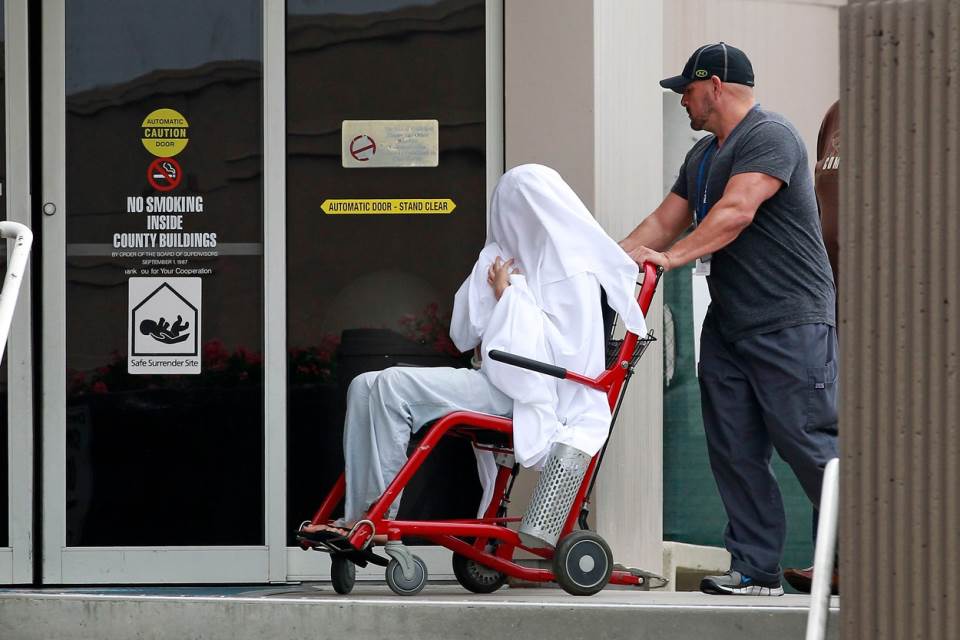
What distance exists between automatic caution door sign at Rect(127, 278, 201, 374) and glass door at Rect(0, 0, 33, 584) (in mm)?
430

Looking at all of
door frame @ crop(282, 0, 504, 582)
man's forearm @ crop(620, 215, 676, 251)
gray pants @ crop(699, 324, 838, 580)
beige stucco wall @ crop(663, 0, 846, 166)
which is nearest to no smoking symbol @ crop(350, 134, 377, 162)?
door frame @ crop(282, 0, 504, 582)

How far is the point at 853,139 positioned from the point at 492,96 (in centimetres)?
365

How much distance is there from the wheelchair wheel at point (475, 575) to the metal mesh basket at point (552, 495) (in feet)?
1.39

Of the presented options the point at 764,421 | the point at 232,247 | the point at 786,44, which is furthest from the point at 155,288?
the point at 786,44

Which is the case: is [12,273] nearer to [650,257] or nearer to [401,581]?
[401,581]

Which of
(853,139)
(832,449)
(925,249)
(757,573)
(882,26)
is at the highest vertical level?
(882,26)

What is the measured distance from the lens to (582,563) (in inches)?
205

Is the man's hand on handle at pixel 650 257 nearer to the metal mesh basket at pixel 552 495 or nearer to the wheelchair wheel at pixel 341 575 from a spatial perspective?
the metal mesh basket at pixel 552 495

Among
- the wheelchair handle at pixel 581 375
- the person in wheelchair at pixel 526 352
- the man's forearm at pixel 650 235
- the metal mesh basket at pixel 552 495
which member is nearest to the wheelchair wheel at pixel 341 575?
the person in wheelchair at pixel 526 352

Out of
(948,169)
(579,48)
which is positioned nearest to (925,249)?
(948,169)

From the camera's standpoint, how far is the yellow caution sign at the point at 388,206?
6.37 m

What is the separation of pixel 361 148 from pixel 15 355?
1658 mm

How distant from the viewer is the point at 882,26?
2.80m

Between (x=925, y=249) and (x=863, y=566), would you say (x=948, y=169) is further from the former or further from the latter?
(x=863, y=566)
